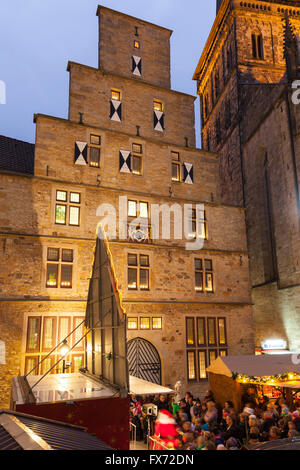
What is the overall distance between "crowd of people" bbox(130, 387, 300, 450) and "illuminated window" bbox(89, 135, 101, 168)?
31.2 ft

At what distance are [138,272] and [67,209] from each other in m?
3.83

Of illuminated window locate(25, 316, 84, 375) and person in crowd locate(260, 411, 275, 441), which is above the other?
illuminated window locate(25, 316, 84, 375)

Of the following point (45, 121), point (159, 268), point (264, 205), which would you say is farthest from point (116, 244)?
point (264, 205)

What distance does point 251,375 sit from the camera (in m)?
9.90

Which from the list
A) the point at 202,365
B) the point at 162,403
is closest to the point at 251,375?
the point at 162,403

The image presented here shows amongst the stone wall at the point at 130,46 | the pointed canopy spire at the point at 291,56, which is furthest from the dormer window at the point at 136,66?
the pointed canopy spire at the point at 291,56

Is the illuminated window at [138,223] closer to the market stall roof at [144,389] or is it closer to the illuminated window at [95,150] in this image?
the illuminated window at [95,150]

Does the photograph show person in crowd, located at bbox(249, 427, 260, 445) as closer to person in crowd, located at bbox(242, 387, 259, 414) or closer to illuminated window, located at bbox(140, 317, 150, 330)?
person in crowd, located at bbox(242, 387, 259, 414)

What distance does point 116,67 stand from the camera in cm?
1694

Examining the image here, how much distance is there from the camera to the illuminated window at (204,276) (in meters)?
15.8

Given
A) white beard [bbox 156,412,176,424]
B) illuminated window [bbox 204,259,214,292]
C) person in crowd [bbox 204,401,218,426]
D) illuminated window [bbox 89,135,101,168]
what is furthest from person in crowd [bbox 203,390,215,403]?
illuminated window [bbox 89,135,101,168]

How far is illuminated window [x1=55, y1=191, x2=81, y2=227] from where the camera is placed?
13758 mm

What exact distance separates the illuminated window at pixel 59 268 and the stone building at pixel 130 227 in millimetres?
38

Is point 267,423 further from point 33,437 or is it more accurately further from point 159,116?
point 159,116
